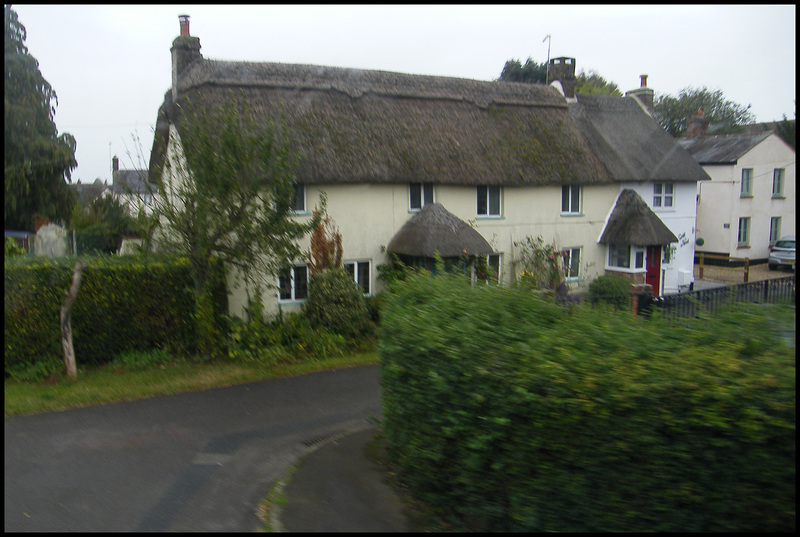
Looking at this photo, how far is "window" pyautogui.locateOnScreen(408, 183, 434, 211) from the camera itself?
18078 millimetres

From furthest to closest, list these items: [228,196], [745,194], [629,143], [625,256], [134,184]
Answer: [134,184]
[629,143]
[625,256]
[745,194]
[228,196]

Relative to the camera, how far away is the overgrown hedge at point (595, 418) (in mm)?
4035

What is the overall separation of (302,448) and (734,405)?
6.30m

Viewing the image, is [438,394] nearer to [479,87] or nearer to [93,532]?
[93,532]

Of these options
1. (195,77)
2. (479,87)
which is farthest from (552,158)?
(195,77)

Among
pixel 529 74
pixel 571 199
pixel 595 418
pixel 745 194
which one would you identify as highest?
→ pixel 529 74

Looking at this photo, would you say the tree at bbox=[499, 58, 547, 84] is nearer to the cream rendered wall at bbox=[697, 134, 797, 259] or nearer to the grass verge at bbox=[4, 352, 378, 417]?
the cream rendered wall at bbox=[697, 134, 797, 259]

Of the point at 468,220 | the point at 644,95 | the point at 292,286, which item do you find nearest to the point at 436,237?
the point at 468,220

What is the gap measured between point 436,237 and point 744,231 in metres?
7.53

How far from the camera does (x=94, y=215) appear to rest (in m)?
23.9

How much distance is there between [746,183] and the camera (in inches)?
510

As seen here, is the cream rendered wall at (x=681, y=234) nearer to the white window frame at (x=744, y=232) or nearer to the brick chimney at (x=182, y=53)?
the white window frame at (x=744, y=232)

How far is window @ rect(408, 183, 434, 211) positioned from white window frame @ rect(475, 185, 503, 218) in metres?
1.72

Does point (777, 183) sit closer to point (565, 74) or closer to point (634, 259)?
point (634, 259)
